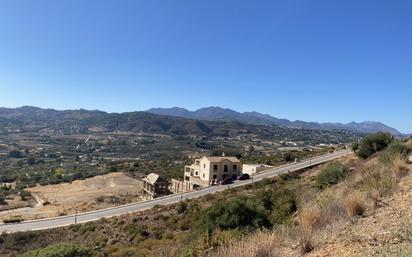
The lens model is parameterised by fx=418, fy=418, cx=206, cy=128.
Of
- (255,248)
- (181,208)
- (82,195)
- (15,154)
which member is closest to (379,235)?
(255,248)

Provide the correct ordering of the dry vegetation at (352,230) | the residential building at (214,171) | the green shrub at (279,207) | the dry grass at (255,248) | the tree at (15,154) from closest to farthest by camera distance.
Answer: the dry vegetation at (352,230)
the dry grass at (255,248)
the green shrub at (279,207)
the residential building at (214,171)
the tree at (15,154)

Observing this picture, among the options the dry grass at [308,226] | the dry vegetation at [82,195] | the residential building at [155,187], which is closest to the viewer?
the dry grass at [308,226]

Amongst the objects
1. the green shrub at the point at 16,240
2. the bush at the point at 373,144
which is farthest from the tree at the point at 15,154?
the bush at the point at 373,144

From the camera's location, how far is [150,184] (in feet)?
→ 209

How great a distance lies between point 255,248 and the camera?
6789 millimetres

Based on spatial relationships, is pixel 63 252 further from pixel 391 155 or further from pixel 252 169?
pixel 252 169

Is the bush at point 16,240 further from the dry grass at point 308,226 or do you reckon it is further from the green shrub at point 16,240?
the dry grass at point 308,226

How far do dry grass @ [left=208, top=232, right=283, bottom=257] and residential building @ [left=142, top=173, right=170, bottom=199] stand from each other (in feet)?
183

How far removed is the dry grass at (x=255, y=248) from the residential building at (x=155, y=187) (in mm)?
55805

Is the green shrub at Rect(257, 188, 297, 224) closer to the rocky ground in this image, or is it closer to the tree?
the rocky ground

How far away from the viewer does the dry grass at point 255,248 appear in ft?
21.9

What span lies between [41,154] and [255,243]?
174 m

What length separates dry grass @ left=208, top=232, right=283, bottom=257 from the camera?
6684 mm

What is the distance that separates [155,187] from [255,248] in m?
57.1
